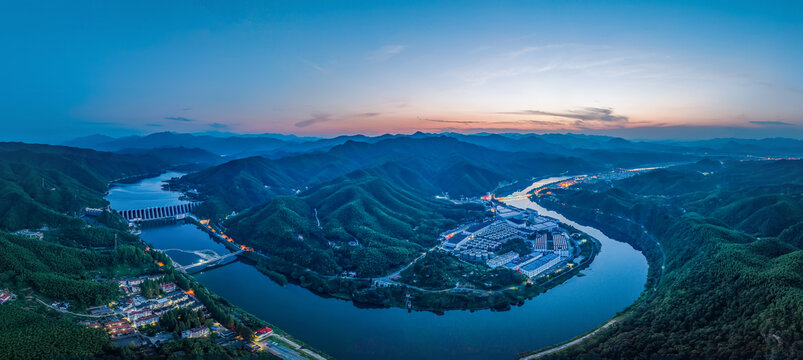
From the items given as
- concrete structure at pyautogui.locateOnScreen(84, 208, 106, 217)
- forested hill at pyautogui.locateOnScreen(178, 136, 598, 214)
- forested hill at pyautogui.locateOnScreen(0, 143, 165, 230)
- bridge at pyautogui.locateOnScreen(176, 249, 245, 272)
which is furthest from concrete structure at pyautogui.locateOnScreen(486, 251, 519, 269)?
concrete structure at pyautogui.locateOnScreen(84, 208, 106, 217)

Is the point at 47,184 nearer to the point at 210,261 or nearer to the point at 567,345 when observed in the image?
the point at 210,261

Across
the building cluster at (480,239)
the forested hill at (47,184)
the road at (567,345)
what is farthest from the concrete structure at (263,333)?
the forested hill at (47,184)

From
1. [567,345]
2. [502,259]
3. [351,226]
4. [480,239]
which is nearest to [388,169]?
[351,226]

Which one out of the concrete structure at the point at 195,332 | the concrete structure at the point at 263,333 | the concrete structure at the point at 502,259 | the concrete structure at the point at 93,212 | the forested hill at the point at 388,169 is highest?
the forested hill at the point at 388,169

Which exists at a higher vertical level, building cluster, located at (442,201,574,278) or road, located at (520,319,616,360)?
building cluster, located at (442,201,574,278)

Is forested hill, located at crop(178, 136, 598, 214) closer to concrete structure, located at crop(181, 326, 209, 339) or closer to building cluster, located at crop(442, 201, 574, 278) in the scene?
building cluster, located at crop(442, 201, 574, 278)

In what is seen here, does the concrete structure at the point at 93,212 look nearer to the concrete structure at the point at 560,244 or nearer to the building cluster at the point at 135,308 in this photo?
the building cluster at the point at 135,308
